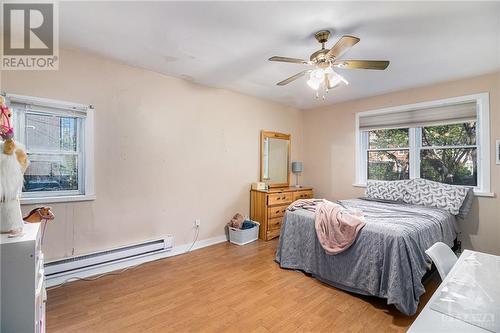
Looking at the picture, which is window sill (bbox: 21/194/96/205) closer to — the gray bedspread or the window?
the gray bedspread

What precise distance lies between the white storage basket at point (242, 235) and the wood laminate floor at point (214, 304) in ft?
2.70

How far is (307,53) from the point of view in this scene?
8.38 ft

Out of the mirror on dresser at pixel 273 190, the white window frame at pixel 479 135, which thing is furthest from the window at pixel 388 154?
the mirror on dresser at pixel 273 190

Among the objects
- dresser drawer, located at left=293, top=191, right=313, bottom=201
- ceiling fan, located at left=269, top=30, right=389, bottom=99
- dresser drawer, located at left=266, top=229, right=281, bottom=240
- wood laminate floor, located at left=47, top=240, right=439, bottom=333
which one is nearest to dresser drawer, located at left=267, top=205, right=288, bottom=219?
dresser drawer, located at left=266, top=229, right=281, bottom=240

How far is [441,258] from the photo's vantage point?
1391mm

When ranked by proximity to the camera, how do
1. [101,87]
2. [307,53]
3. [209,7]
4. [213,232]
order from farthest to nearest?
[213,232] < [101,87] < [307,53] < [209,7]

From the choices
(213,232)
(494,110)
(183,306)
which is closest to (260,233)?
(213,232)

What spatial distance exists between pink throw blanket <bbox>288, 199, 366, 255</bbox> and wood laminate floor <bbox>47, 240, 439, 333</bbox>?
0.48 metres

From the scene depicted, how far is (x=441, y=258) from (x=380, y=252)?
2.51 ft

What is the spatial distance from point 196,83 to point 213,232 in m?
2.34

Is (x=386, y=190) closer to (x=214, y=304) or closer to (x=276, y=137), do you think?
(x=276, y=137)

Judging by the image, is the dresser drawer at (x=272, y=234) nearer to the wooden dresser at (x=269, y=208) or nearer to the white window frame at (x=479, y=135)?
the wooden dresser at (x=269, y=208)

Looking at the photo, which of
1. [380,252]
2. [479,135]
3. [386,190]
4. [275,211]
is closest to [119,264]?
[275,211]

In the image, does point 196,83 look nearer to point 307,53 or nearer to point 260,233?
point 307,53
